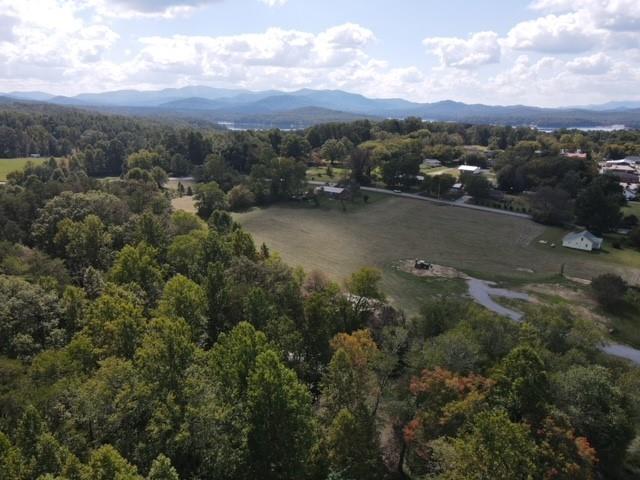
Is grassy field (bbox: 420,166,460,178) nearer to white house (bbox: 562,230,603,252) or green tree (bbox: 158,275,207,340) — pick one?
white house (bbox: 562,230,603,252)

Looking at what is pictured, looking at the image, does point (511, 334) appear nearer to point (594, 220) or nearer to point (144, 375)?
point (144, 375)

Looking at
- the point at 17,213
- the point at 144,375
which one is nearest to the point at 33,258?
the point at 17,213

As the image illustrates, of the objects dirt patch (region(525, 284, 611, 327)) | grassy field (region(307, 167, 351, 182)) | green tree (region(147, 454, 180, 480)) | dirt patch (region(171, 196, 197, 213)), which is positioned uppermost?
green tree (region(147, 454, 180, 480))

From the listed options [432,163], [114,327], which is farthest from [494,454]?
[432,163]

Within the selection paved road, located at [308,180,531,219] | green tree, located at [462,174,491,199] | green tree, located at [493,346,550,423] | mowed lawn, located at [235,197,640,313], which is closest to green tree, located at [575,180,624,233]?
mowed lawn, located at [235,197,640,313]

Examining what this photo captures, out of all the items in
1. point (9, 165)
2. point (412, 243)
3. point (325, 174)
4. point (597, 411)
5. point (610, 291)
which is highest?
point (597, 411)

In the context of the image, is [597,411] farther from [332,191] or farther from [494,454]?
[332,191]
